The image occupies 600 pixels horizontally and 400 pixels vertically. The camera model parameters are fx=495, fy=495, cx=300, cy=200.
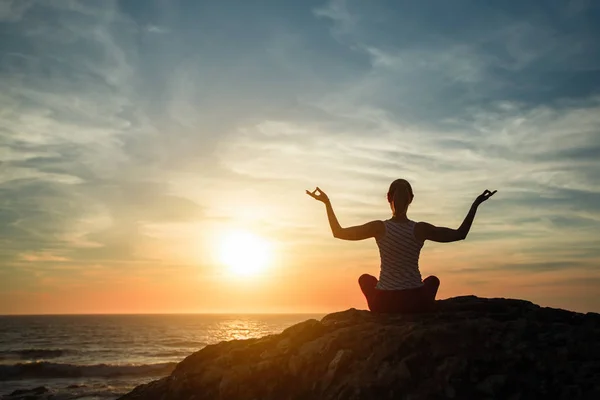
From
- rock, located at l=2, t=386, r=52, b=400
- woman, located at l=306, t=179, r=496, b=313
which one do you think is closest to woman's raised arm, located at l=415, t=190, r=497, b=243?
woman, located at l=306, t=179, r=496, b=313

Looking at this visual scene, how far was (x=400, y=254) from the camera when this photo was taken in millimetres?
7445

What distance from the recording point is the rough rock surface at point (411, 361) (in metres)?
5.32

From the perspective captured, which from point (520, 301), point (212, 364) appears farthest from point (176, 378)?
point (520, 301)

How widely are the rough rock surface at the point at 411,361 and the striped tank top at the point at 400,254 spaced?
565 mm

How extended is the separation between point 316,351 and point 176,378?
2568 millimetres

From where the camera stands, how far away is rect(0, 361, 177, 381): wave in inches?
1396

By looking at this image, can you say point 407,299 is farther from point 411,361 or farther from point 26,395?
point 26,395

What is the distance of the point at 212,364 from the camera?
753 centimetres

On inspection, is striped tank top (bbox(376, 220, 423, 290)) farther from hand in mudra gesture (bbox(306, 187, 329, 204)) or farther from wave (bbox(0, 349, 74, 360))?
wave (bbox(0, 349, 74, 360))

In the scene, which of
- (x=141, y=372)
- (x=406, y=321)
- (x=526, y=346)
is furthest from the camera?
(x=141, y=372)

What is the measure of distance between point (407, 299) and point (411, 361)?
6.22 feet

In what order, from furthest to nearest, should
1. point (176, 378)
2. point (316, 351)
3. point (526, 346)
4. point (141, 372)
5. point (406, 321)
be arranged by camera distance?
point (141, 372), point (176, 378), point (406, 321), point (316, 351), point (526, 346)

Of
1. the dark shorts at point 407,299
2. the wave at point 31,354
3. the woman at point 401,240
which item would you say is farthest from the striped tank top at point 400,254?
the wave at point 31,354

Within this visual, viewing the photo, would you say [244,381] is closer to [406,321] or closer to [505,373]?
[406,321]
